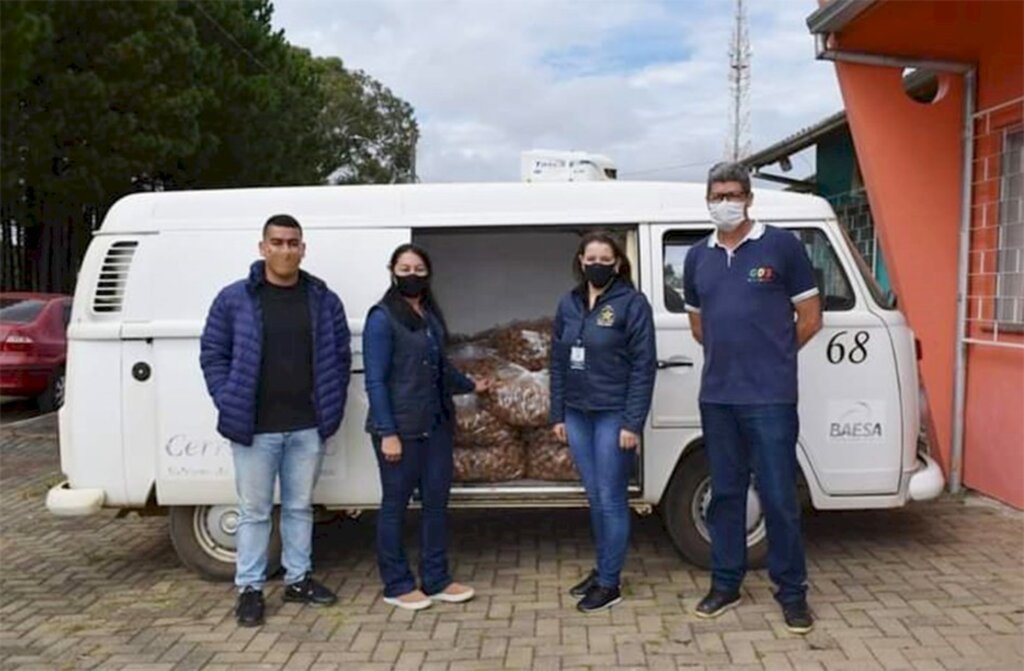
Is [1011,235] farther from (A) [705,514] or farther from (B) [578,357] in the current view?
(B) [578,357]

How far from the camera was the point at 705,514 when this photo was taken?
5.41 metres

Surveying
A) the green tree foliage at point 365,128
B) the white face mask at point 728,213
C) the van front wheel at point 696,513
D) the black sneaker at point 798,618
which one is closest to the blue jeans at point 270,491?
the van front wheel at point 696,513

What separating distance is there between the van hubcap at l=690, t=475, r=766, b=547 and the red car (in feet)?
29.7

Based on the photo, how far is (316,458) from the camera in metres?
4.96

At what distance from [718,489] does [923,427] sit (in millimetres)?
1810

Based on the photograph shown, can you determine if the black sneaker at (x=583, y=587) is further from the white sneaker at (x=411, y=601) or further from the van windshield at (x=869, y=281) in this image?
the van windshield at (x=869, y=281)

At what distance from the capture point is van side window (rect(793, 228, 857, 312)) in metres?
5.33

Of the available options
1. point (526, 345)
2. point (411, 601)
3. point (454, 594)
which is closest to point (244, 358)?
point (411, 601)

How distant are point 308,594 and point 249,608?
336 mm

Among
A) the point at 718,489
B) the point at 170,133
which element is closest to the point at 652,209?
the point at 718,489

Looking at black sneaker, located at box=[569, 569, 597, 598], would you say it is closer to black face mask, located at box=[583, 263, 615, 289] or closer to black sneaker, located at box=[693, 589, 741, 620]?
black sneaker, located at box=[693, 589, 741, 620]

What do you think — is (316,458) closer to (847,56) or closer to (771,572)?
(771,572)

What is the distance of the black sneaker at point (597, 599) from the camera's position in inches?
196

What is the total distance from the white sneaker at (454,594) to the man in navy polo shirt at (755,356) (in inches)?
56.3
